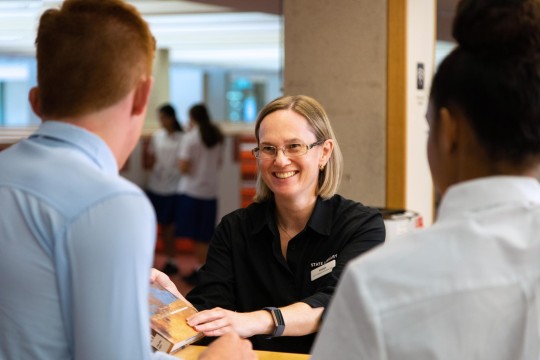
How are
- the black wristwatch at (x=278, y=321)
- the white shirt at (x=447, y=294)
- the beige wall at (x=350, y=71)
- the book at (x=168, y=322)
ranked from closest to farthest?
the white shirt at (x=447, y=294)
the book at (x=168, y=322)
the black wristwatch at (x=278, y=321)
the beige wall at (x=350, y=71)

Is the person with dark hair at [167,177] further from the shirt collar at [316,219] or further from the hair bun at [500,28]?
the hair bun at [500,28]

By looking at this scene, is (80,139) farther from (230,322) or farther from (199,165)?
(199,165)

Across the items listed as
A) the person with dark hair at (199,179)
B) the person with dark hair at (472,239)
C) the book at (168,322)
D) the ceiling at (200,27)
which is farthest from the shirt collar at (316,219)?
the ceiling at (200,27)

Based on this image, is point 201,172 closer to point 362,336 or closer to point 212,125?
point 212,125

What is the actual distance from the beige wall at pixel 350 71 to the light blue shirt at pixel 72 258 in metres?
3.60

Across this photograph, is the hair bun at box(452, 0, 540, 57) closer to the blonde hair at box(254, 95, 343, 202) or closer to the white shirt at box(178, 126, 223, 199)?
the blonde hair at box(254, 95, 343, 202)

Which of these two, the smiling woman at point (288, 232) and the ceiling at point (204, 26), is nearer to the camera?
the smiling woman at point (288, 232)

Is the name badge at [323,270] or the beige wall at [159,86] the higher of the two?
the name badge at [323,270]

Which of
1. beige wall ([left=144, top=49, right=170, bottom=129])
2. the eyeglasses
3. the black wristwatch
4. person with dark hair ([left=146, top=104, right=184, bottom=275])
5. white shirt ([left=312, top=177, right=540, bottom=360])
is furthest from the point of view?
beige wall ([left=144, top=49, right=170, bottom=129])

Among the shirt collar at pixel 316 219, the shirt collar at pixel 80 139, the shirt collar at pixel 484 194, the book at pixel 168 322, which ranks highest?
the shirt collar at pixel 80 139

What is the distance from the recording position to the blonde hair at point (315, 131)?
2.84 m

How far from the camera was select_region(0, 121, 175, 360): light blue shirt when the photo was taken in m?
1.26

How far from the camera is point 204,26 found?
41.1ft

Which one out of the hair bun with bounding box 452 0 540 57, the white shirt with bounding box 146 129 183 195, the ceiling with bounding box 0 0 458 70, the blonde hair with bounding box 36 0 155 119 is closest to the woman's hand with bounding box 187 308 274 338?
the blonde hair with bounding box 36 0 155 119
